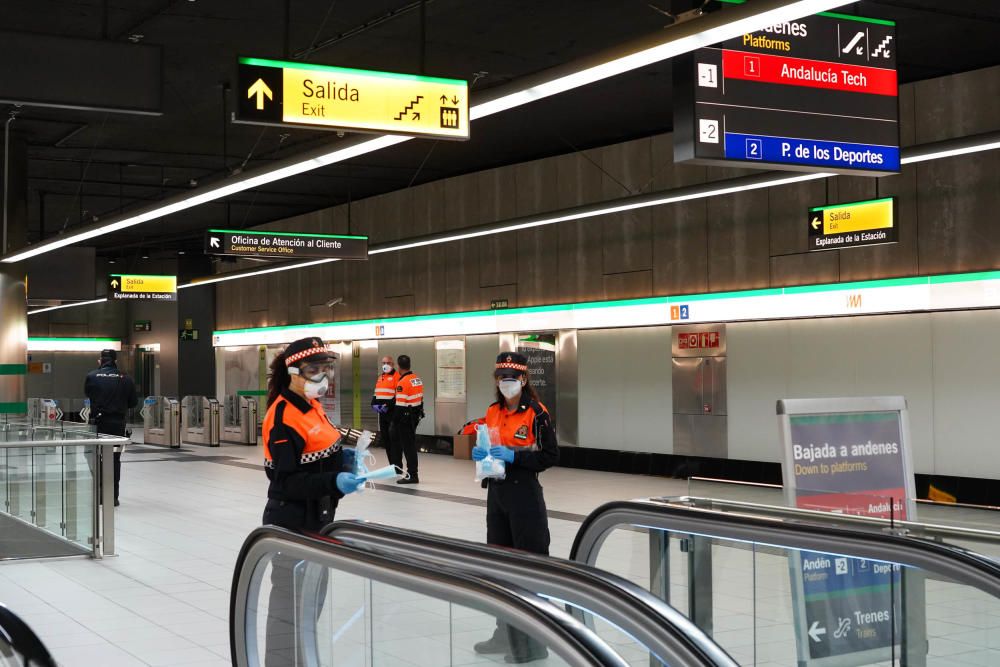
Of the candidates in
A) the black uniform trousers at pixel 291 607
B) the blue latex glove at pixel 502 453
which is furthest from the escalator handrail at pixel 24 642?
the blue latex glove at pixel 502 453

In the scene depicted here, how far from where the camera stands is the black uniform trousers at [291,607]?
3.77 meters

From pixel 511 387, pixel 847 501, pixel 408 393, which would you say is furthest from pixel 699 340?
pixel 847 501

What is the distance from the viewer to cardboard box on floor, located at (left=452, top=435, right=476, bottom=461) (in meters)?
17.6

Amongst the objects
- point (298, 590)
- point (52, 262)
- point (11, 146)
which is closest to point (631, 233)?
point (11, 146)

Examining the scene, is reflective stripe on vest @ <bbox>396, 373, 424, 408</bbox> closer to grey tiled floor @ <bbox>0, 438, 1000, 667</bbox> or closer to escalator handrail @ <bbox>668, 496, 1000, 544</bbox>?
grey tiled floor @ <bbox>0, 438, 1000, 667</bbox>

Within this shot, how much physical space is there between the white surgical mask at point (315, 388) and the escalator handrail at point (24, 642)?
7.85 ft

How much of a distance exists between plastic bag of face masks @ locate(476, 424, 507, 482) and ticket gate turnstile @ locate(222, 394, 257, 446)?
17.5 m

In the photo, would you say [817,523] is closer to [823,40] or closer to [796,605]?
[796,605]

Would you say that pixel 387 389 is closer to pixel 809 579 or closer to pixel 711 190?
pixel 711 190

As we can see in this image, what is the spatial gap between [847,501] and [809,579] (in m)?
0.32

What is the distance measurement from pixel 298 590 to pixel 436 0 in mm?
7006

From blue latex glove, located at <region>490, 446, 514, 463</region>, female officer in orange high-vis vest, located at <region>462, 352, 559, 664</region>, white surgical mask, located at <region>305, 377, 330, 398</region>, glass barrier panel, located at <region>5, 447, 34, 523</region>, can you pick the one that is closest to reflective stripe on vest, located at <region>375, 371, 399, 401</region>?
glass barrier panel, located at <region>5, 447, 34, 523</region>

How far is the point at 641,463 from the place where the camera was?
49.6 feet

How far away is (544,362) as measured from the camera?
16719mm
